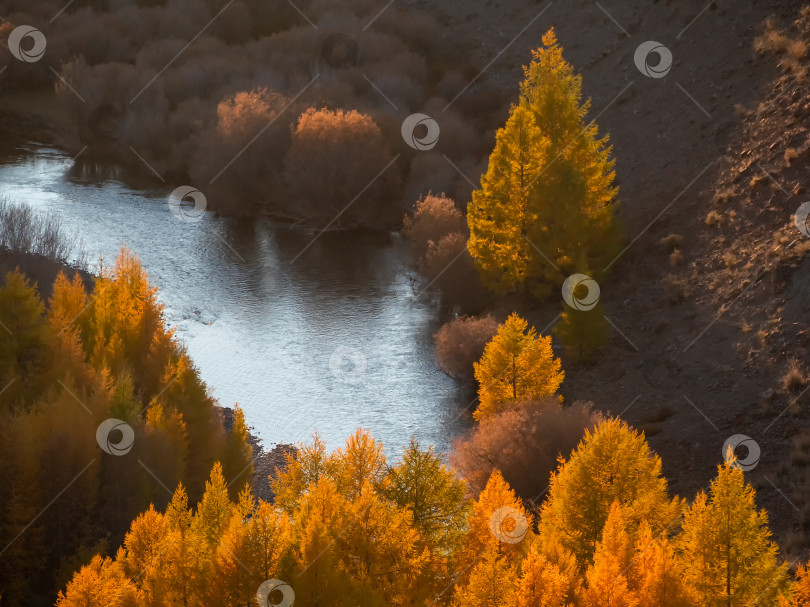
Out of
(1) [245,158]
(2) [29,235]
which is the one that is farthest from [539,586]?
(1) [245,158]

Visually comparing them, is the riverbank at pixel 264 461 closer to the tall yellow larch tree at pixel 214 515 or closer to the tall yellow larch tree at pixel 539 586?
the tall yellow larch tree at pixel 214 515

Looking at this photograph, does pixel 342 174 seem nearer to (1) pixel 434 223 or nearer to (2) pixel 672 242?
(1) pixel 434 223

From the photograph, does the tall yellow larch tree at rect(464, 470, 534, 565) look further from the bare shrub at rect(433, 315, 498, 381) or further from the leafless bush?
the leafless bush

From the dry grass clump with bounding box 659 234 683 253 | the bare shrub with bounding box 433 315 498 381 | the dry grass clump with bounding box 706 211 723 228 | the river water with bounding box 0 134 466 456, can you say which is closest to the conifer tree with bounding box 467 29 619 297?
the dry grass clump with bounding box 659 234 683 253

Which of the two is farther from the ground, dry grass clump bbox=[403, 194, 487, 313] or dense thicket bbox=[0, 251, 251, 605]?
dry grass clump bbox=[403, 194, 487, 313]


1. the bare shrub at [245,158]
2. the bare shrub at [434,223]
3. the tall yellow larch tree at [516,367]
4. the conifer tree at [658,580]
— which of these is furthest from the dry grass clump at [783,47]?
the conifer tree at [658,580]

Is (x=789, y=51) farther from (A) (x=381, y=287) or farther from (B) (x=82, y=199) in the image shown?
(B) (x=82, y=199)
